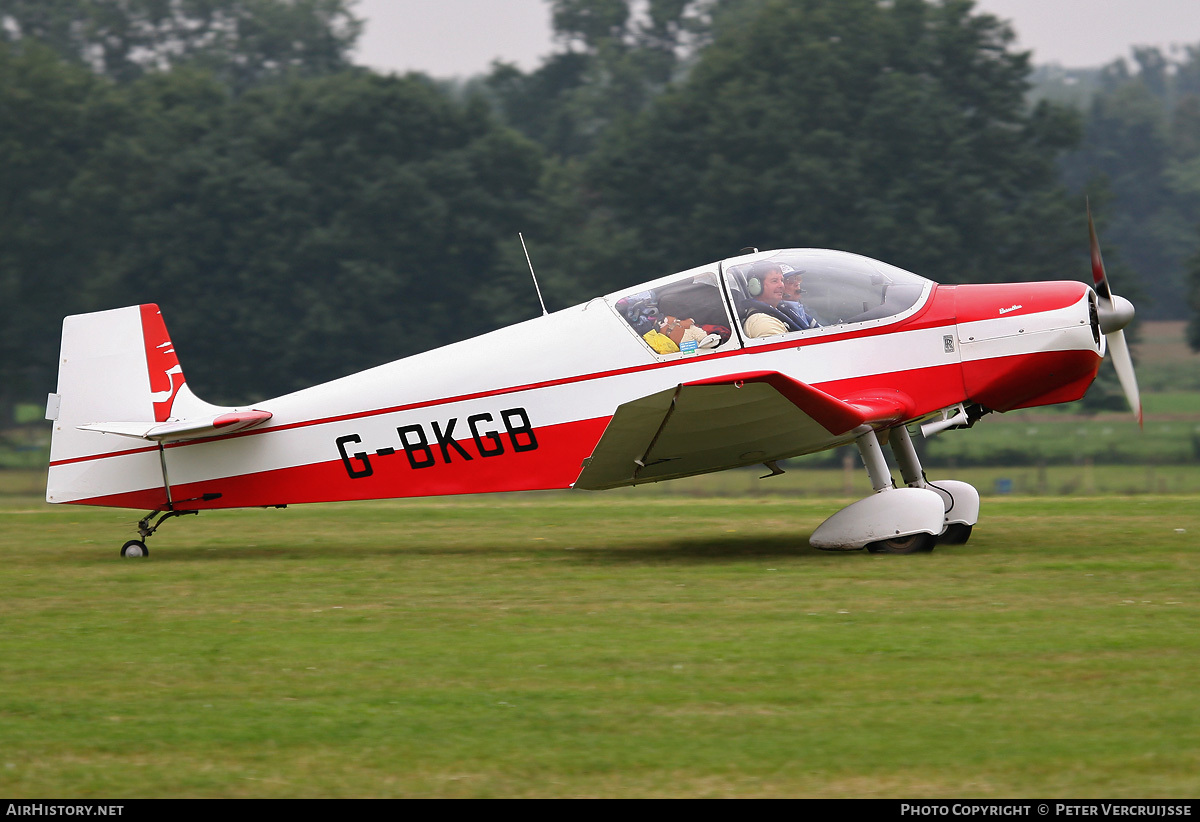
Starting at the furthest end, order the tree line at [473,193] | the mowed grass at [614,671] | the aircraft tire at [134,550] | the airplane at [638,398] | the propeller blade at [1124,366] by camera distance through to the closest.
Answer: the tree line at [473,193] → the aircraft tire at [134,550] → the propeller blade at [1124,366] → the airplane at [638,398] → the mowed grass at [614,671]

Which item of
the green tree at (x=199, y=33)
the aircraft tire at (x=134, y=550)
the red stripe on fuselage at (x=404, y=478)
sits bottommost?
the aircraft tire at (x=134, y=550)

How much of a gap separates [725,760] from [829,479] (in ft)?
84.4

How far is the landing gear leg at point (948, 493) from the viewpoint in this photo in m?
10.8

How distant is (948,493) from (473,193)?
3408cm

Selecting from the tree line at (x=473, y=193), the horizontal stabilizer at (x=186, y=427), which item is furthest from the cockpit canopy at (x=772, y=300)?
the tree line at (x=473, y=193)

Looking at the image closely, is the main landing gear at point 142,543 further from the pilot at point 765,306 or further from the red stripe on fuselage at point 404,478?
the pilot at point 765,306

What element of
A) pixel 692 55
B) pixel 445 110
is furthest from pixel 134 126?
pixel 692 55

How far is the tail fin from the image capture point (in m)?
11.4

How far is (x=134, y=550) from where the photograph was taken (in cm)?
1141

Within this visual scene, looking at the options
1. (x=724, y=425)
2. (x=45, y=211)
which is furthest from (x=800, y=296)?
(x=45, y=211)

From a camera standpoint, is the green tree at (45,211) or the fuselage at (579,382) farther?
the green tree at (45,211)

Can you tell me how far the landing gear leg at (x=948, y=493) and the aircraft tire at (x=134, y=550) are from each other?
6.27 meters

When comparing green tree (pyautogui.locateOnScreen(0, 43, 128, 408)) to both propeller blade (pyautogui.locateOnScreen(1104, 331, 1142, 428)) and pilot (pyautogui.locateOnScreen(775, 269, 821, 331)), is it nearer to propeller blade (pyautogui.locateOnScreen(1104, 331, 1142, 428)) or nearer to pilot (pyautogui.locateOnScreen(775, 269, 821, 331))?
pilot (pyautogui.locateOnScreen(775, 269, 821, 331))

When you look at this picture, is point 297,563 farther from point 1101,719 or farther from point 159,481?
point 1101,719
